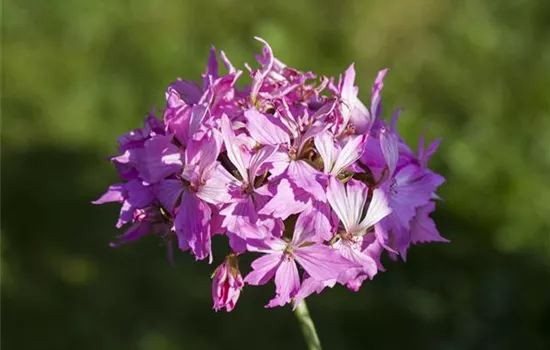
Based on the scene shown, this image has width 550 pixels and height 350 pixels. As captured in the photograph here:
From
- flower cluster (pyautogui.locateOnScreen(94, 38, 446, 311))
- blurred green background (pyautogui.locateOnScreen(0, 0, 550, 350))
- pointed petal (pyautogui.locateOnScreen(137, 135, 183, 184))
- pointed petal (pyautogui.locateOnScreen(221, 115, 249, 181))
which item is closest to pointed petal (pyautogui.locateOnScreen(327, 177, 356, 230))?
flower cluster (pyautogui.locateOnScreen(94, 38, 446, 311))

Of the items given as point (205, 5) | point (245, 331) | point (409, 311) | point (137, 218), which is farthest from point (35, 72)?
point (137, 218)

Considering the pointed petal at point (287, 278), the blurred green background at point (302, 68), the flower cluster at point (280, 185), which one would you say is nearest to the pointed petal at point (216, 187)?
the flower cluster at point (280, 185)

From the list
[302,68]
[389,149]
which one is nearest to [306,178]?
[389,149]

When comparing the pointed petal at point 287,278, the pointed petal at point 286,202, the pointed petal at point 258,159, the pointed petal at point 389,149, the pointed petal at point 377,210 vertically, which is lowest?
the pointed petal at point 287,278

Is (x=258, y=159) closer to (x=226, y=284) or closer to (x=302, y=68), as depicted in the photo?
(x=226, y=284)

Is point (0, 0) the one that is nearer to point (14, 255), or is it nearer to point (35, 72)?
point (35, 72)

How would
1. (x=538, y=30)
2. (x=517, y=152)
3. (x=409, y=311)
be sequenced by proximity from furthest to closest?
(x=538, y=30)
(x=517, y=152)
(x=409, y=311)

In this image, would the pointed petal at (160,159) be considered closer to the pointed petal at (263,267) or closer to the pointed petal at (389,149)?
the pointed petal at (263,267)
